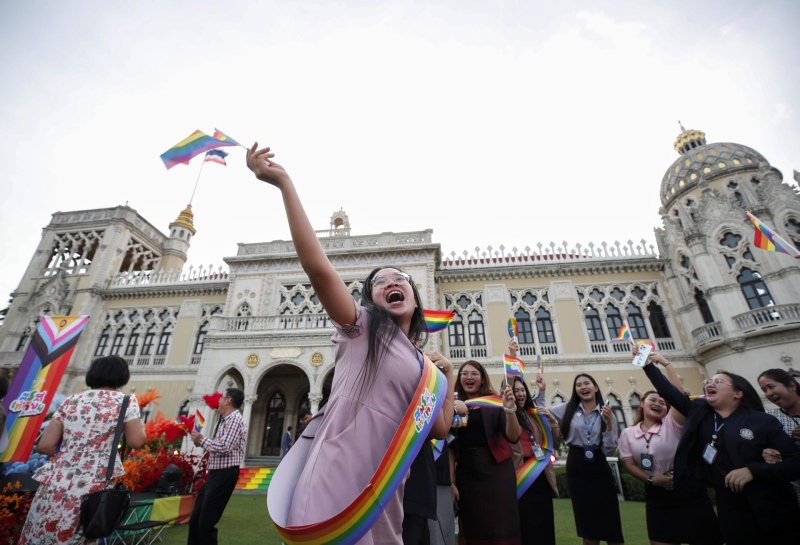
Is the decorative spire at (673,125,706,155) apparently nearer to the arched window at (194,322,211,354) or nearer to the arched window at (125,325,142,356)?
the arched window at (194,322,211,354)

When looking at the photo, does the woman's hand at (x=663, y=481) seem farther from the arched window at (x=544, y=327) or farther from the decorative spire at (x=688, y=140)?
the decorative spire at (x=688, y=140)

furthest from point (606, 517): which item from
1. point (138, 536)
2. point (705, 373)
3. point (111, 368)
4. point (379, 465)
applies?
point (705, 373)

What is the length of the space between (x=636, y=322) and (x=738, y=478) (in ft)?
57.5

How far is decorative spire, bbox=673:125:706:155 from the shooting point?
2131cm

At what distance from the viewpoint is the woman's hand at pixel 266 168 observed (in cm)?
163

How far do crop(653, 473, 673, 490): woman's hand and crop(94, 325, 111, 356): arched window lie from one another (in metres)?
26.1

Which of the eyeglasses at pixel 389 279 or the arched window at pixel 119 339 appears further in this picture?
the arched window at pixel 119 339

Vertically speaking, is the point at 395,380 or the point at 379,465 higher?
the point at 395,380

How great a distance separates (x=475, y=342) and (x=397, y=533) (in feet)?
57.7

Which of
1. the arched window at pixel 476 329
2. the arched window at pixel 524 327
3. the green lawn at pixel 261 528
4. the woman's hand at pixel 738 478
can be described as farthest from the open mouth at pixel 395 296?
the arched window at pixel 524 327

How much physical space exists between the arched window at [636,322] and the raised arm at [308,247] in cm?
1976

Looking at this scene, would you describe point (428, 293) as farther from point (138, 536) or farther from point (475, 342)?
point (138, 536)

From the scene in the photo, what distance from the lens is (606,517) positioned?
3.91 meters

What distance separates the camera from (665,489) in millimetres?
3701
